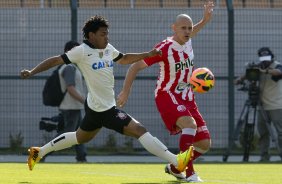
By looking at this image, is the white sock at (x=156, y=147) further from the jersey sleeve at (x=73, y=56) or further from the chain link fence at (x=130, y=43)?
the chain link fence at (x=130, y=43)

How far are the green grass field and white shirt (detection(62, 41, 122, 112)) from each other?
94 centimetres

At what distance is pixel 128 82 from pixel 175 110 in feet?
2.25

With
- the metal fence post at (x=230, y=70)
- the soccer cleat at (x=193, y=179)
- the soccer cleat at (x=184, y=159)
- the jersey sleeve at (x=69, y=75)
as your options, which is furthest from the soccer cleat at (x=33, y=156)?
the metal fence post at (x=230, y=70)

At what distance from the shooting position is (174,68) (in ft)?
41.7

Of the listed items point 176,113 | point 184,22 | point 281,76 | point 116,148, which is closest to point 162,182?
point 176,113

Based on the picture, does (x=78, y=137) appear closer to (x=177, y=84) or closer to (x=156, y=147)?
(x=156, y=147)

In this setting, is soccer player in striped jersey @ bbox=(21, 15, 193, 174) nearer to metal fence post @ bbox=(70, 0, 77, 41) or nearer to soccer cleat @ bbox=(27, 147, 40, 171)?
soccer cleat @ bbox=(27, 147, 40, 171)

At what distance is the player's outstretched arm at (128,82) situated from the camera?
12.4 metres

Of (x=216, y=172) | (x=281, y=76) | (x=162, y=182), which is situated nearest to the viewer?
(x=162, y=182)

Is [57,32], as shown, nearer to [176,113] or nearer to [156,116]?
[156,116]

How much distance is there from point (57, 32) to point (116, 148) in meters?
2.66

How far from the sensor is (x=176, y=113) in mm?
12531

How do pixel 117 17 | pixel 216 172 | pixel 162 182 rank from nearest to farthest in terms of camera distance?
pixel 162 182
pixel 216 172
pixel 117 17

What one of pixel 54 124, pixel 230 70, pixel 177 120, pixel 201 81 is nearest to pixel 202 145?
pixel 177 120
